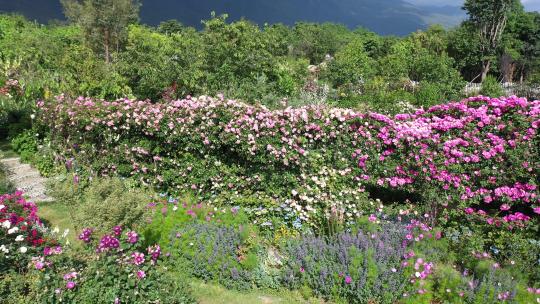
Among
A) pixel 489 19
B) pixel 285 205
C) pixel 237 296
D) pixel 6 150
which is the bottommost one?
pixel 237 296

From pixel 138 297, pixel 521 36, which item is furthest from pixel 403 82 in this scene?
pixel 521 36

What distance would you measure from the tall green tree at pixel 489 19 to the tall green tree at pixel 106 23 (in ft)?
104

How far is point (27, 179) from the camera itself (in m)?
6.86

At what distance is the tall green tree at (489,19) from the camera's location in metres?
36.3

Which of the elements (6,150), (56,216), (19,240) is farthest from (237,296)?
(6,150)

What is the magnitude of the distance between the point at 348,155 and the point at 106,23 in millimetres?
20018

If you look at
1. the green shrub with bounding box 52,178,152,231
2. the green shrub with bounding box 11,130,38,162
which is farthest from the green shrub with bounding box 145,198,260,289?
the green shrub with bounding box 11,130,38,162

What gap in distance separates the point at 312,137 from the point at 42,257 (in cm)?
353

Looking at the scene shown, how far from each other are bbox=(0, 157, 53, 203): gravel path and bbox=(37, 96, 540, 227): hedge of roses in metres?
1.79

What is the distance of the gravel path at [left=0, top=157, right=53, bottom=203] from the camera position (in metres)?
6.28

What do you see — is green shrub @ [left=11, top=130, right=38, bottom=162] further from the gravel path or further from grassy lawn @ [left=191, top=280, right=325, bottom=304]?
grassy lawn @ [left=191, top=280, right=325, bottom=304]

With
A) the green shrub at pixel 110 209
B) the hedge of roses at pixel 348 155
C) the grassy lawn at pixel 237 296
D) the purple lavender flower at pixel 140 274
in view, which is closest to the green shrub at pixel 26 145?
the hedge of roses at pixel 348 155

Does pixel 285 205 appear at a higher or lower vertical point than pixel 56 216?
higher

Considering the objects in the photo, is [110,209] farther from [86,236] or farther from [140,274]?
[140,274]
